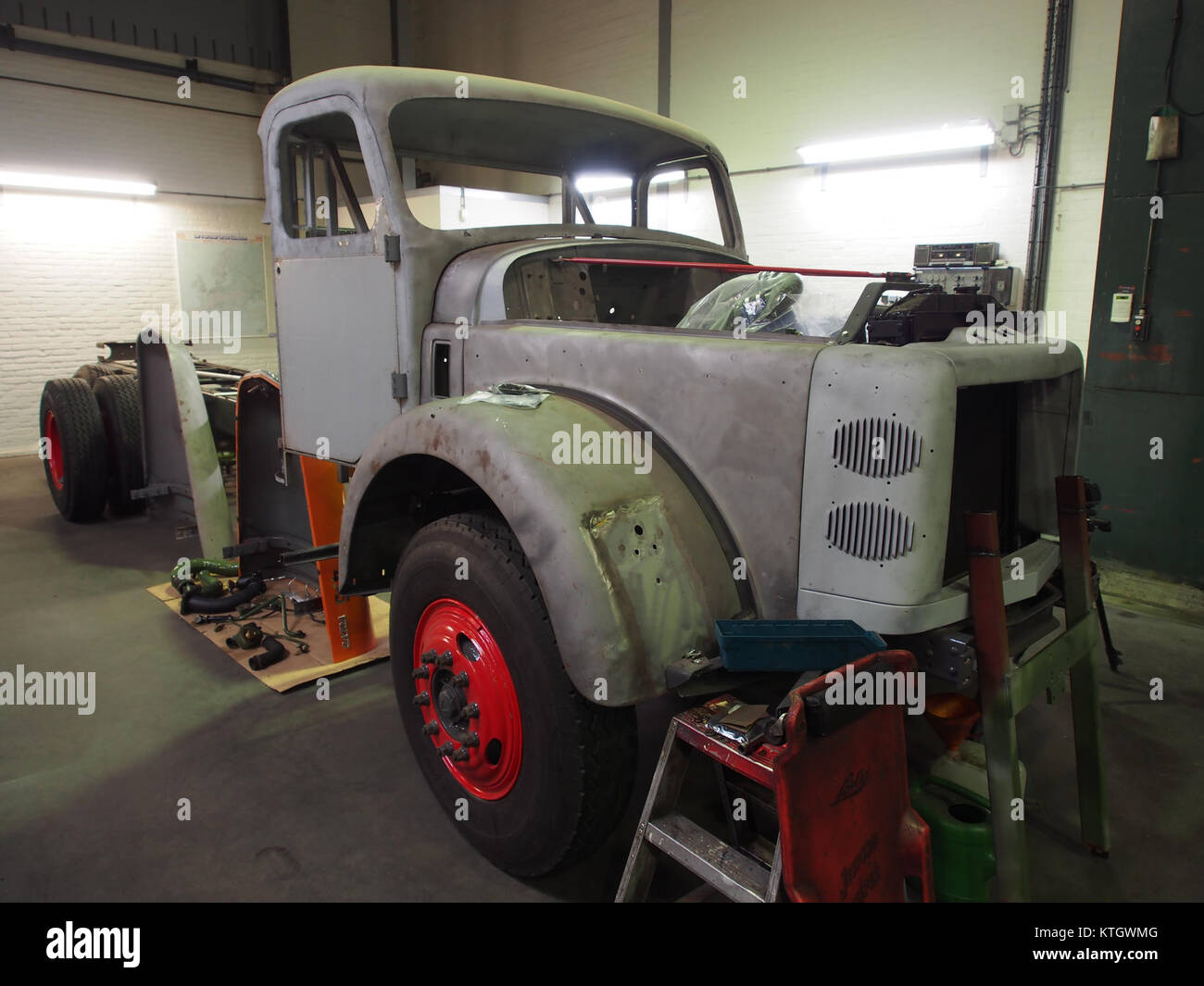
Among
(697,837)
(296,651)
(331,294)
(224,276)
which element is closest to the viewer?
(697,837)

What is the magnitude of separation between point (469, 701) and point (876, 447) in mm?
1240

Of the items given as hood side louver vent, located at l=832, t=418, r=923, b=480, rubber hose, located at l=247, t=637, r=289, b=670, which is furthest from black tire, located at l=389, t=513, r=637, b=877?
rubber hose, located at l=247, t=637, r=289, b=670

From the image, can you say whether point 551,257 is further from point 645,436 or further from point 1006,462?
point 1006,462

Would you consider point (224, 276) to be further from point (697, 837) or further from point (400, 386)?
point (697, 837)

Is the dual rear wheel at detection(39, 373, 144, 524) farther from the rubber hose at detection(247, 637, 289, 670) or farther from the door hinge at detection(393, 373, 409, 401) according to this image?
the door hinge at detection(393, 373, 409, 401)

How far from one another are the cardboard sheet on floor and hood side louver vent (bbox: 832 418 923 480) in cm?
264

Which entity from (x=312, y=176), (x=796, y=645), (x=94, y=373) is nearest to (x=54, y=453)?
(x=94, y=373)

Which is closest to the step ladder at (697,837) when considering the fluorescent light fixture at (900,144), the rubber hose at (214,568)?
the rubber hose at (214,568)

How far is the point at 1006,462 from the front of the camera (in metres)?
2.33

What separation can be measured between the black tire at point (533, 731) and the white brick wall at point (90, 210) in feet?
31.0

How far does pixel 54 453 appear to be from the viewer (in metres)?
6.48

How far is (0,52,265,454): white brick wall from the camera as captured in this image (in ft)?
30.2

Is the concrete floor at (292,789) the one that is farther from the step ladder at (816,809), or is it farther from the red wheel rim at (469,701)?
the step ladder at (816,809)
